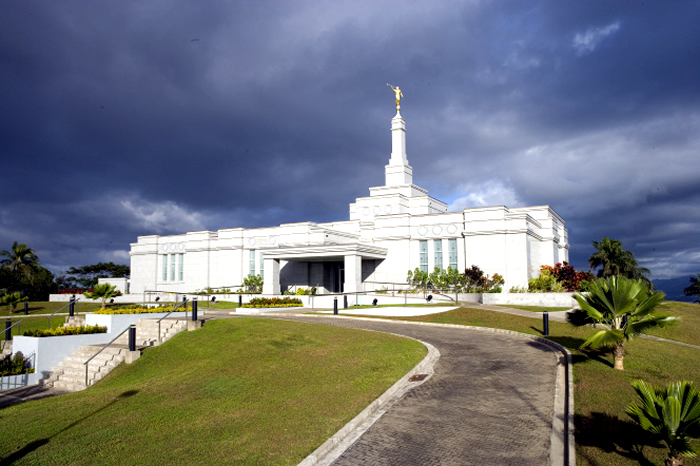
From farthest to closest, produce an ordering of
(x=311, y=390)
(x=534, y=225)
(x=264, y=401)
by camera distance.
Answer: (x=534, y=225)
(x=311, y=390)
(x=264, y=401)

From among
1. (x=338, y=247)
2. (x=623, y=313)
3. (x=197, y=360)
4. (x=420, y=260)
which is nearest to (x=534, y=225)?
(x=420, y=260)

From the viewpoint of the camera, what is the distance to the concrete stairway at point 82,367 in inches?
651

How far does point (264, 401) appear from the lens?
33.5 feet

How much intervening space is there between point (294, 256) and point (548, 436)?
3282 cm

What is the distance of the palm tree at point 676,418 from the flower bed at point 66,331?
69.6 ft

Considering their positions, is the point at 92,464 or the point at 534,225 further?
the point at 534,225

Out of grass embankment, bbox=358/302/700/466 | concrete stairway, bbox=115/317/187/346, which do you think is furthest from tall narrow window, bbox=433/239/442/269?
concrete stairway, bbox=115/317/187/346

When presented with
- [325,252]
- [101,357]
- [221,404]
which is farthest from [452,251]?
[221,404]

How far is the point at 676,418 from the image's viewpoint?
20.8ft

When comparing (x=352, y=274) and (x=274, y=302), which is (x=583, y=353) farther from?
(x=352, y=274)

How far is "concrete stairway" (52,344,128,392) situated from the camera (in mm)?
16531

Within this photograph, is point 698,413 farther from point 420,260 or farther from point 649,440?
point 420,260

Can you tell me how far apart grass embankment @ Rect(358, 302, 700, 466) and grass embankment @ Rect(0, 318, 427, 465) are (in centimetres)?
420

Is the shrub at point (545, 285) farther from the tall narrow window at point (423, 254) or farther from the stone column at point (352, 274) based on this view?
the stone column at point (352, 274)
